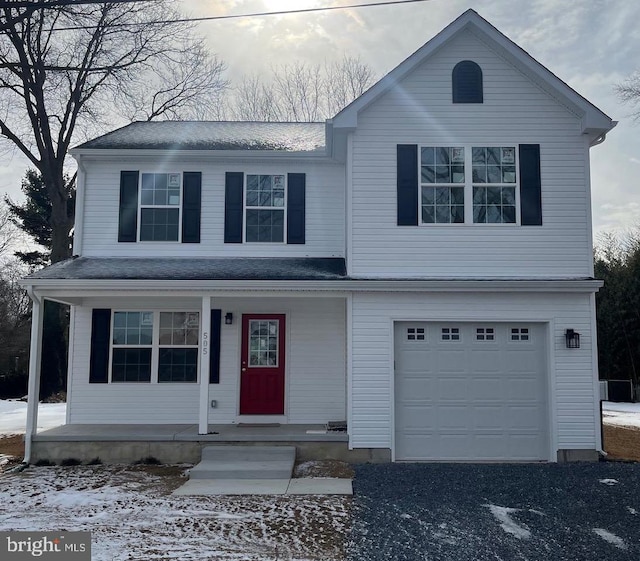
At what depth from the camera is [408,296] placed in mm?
8758

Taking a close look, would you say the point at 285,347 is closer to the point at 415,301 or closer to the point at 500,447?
the point at 415,301

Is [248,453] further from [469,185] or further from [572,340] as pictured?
[469,185]

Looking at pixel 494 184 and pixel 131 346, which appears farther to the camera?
pixel 131 346

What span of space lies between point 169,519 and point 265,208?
589 centimetres

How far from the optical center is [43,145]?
1747cm

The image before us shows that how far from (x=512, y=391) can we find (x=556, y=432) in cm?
87

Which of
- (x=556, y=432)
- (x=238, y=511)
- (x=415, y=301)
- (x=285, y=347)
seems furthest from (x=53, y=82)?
(x=556, y=432)

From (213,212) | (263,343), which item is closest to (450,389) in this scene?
(263,343)

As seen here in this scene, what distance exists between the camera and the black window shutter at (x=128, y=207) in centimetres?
1011

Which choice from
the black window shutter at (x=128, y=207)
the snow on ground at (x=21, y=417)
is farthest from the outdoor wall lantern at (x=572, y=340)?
the snow on ground at (x=21, y=417)

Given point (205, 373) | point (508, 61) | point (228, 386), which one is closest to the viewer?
point (205, 373)

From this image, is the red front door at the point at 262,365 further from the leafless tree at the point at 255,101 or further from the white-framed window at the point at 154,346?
the leafless tree at the point at 255,101

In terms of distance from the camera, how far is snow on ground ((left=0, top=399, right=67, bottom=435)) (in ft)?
36.5

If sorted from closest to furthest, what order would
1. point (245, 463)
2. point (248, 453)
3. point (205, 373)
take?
point (245, 463)
point (248, 453)
point (205, 373)
